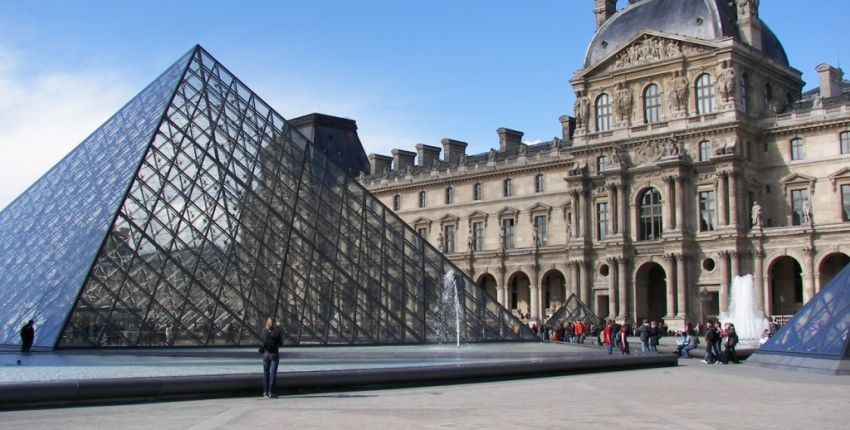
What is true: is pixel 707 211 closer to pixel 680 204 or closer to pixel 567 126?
pixel 680 204

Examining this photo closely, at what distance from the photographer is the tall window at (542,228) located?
53.1 meters

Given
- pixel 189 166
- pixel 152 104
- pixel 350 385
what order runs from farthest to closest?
pixel 152 104
pixel 189 166
pixel 350 385

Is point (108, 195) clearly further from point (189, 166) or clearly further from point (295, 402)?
point (295, 402)

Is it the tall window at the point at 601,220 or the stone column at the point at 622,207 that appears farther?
the tall window at the point at 601,220

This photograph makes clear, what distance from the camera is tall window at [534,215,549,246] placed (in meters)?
53.1

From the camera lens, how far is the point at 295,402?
478 inches

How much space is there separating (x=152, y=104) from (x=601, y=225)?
27.6 m

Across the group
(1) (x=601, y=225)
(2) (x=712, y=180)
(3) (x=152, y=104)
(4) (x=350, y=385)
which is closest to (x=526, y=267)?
(1) (x=601, y=225)

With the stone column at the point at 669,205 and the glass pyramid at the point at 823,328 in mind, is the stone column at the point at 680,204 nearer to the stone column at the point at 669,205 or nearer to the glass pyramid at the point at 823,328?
the stone column at the point at 669,205

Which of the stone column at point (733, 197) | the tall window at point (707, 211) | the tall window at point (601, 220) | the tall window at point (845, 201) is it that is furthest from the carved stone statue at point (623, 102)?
the tall window at point (845, 201)

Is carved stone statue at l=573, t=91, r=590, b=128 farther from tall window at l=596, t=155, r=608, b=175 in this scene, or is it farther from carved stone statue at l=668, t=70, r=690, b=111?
carved stone statue at l=668, t=70, r=690, b=111

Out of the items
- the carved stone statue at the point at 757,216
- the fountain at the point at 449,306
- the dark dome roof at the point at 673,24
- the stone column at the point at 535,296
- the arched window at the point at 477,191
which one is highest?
the dark dome roof at the point at 673,24

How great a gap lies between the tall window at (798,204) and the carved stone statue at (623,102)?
27.6 ft

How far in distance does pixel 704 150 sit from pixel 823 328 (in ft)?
88.4
